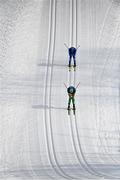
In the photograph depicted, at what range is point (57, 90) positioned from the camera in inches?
421

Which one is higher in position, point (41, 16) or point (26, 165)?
point (41, 16)

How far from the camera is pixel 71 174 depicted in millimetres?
7691

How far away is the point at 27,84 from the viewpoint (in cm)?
1085

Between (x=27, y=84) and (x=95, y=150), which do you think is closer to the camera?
(x=95, y=150)

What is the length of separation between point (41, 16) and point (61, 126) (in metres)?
5.01

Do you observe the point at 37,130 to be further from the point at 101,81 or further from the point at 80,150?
the point at 101,81

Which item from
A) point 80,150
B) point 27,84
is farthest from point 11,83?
point 80,150

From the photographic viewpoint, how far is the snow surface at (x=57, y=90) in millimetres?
8273

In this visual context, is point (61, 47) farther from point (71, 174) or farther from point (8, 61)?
point (71, 174)

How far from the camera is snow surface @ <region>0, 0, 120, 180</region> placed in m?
8.27

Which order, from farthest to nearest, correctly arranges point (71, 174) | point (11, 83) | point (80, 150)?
1. point (11, 83)
2. point (80, 150)
3. point (71, 174)

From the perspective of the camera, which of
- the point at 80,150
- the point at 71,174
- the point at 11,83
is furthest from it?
the point at 11,83

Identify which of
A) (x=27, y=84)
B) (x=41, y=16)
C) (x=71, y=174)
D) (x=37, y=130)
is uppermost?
(x=41, y=16)

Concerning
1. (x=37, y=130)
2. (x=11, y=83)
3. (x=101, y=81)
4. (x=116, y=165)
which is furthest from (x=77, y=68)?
(x=116, y=165)
